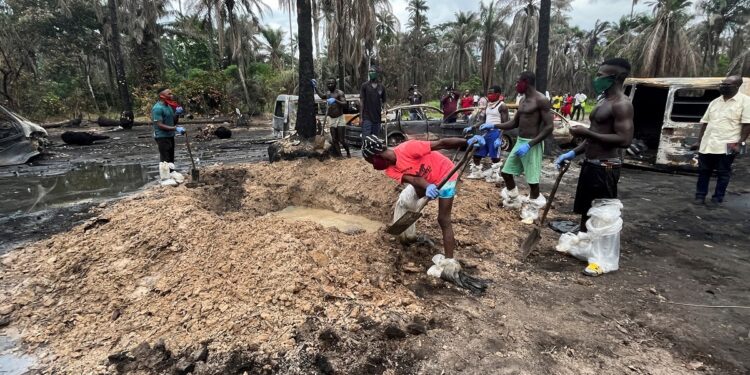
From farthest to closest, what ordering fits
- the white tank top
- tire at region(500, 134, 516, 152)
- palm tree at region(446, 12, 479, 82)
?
palm tree at region(446, 12, 479, 82)
tire at region(500, 134, 516, 152)
the white tank top

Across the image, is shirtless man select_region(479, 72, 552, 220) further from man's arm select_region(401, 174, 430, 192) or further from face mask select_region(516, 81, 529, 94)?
man's arm select_region(401, 174, 430, 192)

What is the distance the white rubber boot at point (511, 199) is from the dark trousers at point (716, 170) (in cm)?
254

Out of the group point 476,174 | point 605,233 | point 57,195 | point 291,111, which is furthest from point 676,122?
point 57,195

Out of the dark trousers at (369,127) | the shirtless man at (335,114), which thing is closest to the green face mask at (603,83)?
the dark trousers at (369,127)

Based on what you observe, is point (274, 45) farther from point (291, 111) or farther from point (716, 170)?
point (716, 170)

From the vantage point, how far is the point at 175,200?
5.03 metres

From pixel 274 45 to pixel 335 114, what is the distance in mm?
26974

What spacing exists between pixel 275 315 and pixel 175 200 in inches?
122

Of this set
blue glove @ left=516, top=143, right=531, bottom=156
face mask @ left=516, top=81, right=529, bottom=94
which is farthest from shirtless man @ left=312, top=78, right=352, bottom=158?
blue glove @ left=516, top=143, right=531, bottom=156

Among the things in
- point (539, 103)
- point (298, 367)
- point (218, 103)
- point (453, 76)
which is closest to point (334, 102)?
point (539, 103)

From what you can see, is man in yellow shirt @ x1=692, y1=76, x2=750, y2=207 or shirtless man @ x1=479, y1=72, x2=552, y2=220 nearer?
shirtless man @ x1=479, y1=72, x2=552, y2=220

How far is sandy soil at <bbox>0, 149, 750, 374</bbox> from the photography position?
2.32 metres

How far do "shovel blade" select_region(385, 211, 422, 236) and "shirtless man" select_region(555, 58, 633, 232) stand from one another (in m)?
1.54

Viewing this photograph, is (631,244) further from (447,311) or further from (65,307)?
(65,307)
